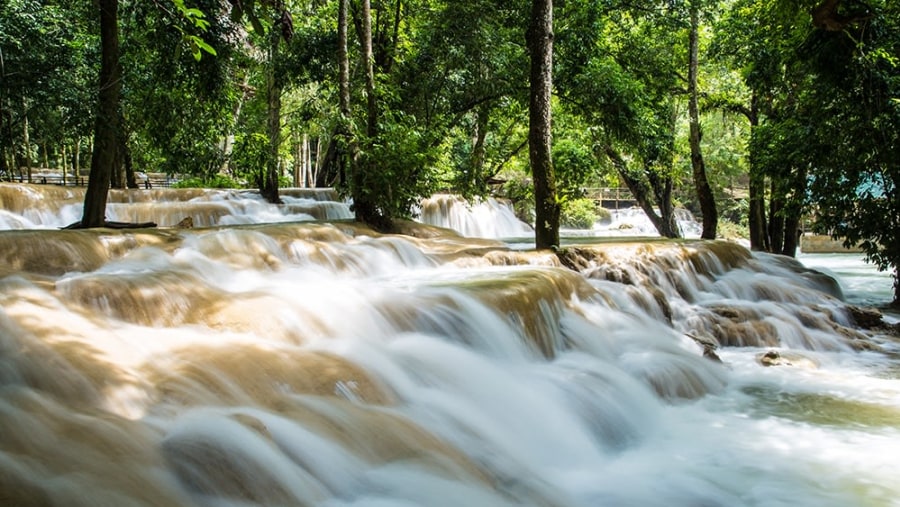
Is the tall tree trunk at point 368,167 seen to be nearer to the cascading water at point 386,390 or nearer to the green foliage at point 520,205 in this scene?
the cascading water at point 386,390

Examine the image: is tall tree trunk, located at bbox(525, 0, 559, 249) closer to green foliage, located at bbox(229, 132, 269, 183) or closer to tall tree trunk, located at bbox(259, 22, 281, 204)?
tall tree trunk, located at bbox(259, 22, 281, 204)

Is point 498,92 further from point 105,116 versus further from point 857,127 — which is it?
point 105,116

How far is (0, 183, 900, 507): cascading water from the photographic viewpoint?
313 cm

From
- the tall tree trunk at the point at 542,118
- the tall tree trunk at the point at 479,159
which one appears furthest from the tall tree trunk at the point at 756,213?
the tall tree trunk at the point at 542,118

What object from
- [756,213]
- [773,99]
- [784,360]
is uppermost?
[773,99]

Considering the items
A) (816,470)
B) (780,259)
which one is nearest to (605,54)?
(780,259)

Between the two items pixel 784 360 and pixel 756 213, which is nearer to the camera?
pixel 784 360

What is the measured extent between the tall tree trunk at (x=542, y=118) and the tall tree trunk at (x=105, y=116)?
19.3ft

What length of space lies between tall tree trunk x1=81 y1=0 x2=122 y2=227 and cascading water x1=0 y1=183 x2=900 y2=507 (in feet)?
6.71

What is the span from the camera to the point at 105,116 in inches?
332

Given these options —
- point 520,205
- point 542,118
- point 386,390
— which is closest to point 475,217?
point 520,205

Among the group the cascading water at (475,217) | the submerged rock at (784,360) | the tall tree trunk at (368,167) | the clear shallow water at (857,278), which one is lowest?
the clear shallow water at (857,278)

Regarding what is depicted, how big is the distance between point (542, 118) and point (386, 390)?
262 inches

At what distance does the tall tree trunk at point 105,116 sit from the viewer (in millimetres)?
8500
